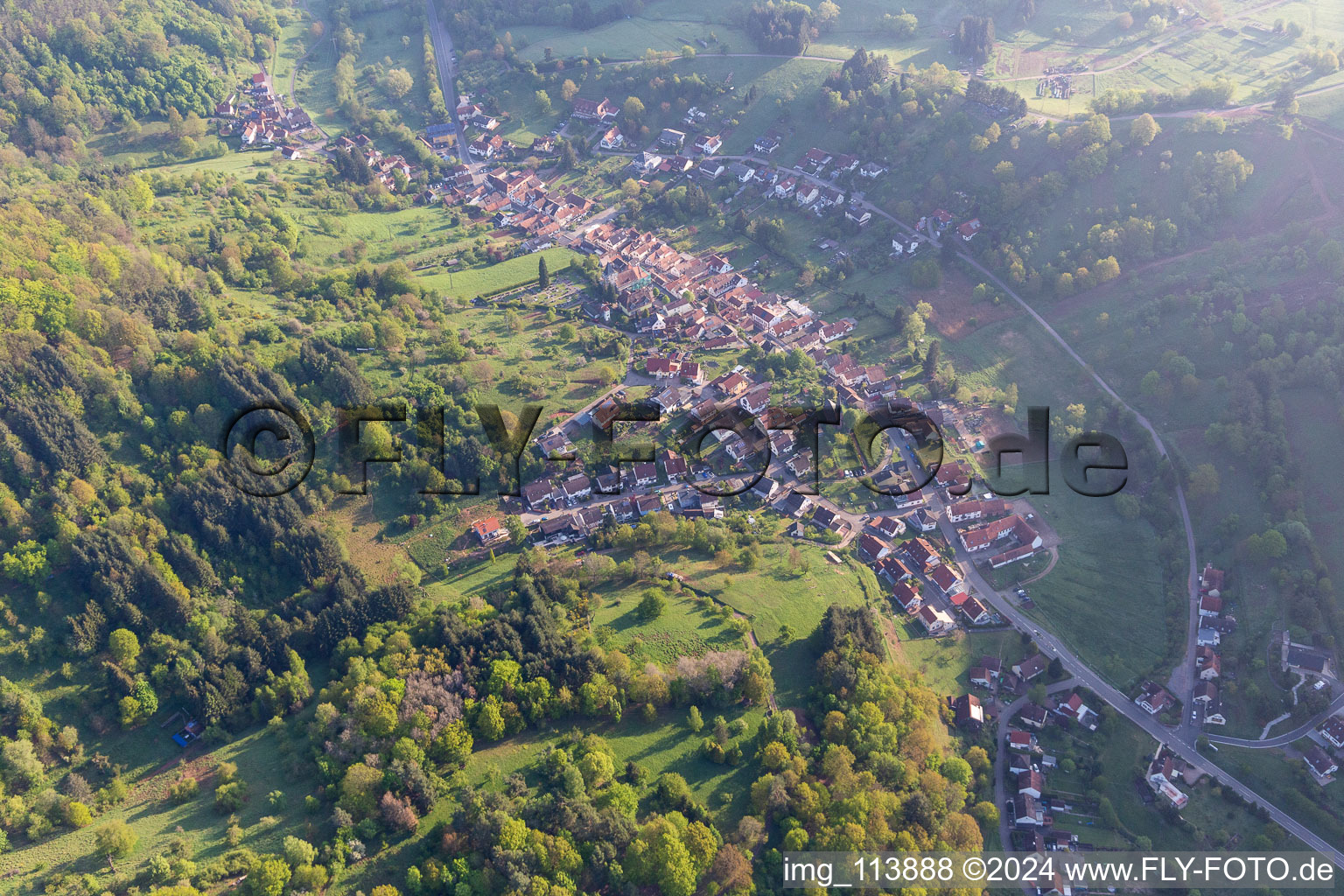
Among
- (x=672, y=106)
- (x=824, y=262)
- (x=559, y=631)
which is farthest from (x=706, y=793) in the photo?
(x=672, y=106)

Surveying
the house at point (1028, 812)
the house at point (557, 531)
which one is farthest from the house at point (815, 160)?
the house at point (1028, 812)

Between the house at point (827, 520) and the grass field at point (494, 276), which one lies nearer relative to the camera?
the house at point (827, 520)

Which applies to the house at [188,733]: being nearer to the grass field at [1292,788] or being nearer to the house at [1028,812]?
the house at [1028,812]

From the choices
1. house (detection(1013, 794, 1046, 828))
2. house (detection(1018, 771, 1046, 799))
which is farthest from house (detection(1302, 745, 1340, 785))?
house (detection(1013, 794, 1046, 828))

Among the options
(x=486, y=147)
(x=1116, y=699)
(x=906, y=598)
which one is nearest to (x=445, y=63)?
(x=486, y=147)

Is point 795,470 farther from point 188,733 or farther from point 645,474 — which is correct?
point 188,733
